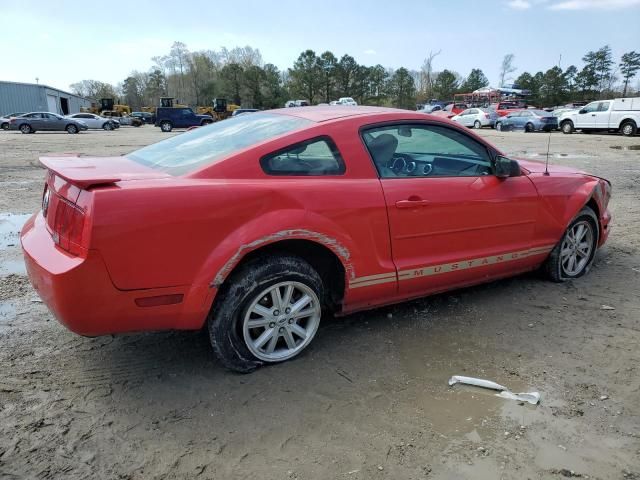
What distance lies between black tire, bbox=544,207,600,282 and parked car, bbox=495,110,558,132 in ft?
82.2

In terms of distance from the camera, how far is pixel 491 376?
9.32 feet

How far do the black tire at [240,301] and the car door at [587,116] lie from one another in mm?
26152

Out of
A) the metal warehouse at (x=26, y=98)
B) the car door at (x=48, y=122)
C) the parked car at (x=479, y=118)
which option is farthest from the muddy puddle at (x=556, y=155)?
the metal warehouse at (x=26, y=98)

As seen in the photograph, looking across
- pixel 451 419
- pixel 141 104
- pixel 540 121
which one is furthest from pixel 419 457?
pixel 141 104

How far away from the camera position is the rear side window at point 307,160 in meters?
2.79

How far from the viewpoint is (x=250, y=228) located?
2584 mm

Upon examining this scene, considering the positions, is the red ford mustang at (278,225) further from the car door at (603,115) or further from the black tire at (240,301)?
the car door at (603,115)

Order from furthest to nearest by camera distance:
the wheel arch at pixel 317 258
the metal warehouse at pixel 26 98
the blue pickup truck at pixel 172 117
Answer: the metal warehouse at pixel 26 98
the blue pickup truck at pixel 172 117
the wheel arch at pixel 317 258

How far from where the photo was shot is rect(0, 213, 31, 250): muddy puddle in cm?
529

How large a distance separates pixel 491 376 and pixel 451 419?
523 mm

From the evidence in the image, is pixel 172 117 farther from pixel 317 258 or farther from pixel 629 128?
pixel 317 258

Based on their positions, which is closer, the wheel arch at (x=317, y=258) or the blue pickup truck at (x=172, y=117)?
the wheel arch at (x=317, y=258)

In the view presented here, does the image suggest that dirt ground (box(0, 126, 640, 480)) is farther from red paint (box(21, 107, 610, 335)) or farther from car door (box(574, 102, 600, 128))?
car door (box(574, 102, 600, 128))

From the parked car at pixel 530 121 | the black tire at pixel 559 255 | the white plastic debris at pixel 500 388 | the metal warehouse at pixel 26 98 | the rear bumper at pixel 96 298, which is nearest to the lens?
the rear bumper at pixel 96 298
